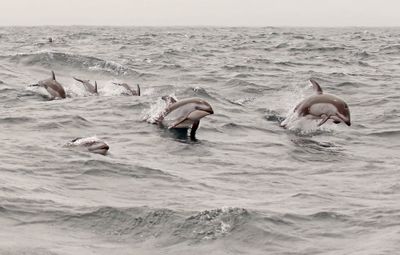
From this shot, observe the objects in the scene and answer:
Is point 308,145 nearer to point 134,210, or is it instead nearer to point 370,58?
point 134,210

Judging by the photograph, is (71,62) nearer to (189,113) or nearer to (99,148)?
(189,113)

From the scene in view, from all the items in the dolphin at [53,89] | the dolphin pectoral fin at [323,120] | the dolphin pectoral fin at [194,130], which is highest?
the dolphin pectoral fin at [323,120]

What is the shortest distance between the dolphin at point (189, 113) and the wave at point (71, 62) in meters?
13.8

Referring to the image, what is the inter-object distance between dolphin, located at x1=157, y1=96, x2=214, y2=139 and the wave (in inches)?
542

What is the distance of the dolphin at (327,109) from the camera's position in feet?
46.1

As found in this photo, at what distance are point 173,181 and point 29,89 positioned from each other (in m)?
12.3

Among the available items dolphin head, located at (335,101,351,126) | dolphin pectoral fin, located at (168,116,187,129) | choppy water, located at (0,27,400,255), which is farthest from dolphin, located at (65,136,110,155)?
dolphin head, located at (335,101,351,126)

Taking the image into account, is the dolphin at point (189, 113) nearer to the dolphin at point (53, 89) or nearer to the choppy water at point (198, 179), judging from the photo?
the choppy water at point (198, 179)

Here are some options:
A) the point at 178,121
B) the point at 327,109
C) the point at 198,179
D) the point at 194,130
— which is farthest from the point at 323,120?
the point at 198,179

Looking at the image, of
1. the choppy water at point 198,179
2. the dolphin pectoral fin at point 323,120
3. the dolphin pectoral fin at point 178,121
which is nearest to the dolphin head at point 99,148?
the choppy water at point 198,179

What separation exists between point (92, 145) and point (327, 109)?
5.04 meters

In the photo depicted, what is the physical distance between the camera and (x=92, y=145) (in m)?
12.1

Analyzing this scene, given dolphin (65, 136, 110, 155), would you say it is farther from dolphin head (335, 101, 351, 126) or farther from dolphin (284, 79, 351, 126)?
dolphin head (335, 101, 351, 126)

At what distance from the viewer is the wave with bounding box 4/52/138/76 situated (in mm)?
29062
